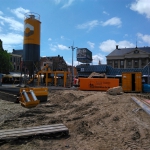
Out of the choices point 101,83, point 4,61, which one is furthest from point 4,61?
point 101,83

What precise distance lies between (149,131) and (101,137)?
4.75ft

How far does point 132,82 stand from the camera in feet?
78.3

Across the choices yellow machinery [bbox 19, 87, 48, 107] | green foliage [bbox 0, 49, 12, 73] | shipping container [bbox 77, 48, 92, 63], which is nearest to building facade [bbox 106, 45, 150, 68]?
shipping container [bbox 77, 48, 92, 63]

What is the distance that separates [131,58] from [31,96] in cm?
7302

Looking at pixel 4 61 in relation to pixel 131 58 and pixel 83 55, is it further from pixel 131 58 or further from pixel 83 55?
pixel 131 58

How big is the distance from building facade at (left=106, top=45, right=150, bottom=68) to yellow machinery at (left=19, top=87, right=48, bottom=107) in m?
70.4

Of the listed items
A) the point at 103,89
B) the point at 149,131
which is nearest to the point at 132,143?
the point at 149,131

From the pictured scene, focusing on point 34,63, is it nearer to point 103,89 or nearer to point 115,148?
point 103,89

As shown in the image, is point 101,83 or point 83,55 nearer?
point 101,83

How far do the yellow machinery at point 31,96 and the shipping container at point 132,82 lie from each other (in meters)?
11.3

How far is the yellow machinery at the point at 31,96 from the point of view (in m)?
13.5

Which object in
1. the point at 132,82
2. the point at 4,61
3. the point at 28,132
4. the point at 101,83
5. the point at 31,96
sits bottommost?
the point at 28,132

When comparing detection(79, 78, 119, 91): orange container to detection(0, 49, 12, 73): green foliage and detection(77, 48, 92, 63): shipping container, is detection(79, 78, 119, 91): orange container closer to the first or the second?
detection(0, 49, 12, 73): green foliage

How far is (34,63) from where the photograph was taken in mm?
27406
